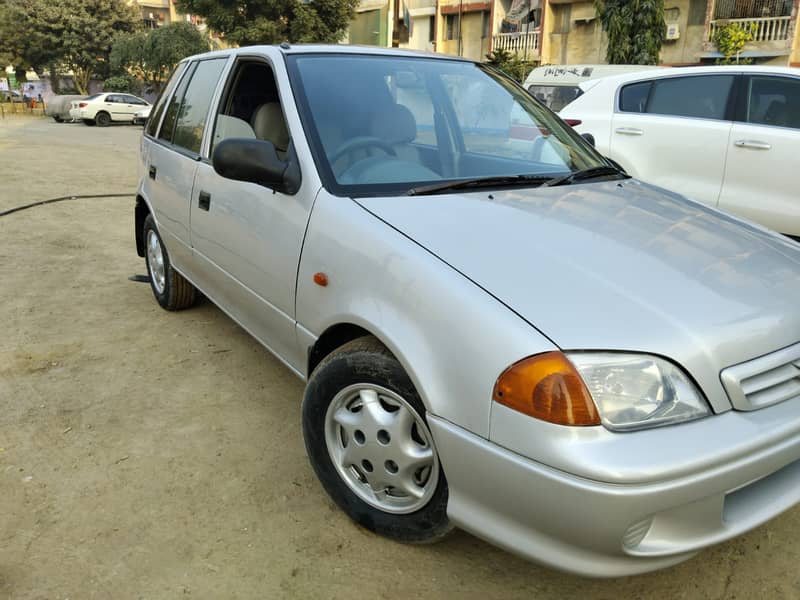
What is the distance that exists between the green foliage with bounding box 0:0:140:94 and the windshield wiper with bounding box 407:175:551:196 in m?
44.7

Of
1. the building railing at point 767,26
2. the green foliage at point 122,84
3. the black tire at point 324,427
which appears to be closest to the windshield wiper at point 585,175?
the black tire at point 324,427

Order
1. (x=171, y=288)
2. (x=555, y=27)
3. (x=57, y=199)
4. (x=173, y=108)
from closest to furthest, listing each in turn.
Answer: (x=173, y=108) < (x=171, y=288) < (x=57, y=199) < (x=555, y=27)

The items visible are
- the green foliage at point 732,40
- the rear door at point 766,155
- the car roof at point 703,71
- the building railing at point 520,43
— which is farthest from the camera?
the building railing at point 520,43

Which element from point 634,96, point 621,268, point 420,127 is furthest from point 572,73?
point 621,268

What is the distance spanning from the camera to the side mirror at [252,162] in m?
2.45

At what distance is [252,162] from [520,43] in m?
28.5

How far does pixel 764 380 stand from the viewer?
1802 millimetres

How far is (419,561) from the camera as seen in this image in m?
2.17

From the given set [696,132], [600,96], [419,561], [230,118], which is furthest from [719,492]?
[600,96]

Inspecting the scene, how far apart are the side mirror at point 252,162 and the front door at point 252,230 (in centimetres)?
10

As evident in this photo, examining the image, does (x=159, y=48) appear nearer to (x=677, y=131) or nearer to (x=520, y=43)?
(x=520, y=43)

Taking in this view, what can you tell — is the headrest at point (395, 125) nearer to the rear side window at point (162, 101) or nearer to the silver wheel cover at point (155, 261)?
the rear side window at point (162, 101)

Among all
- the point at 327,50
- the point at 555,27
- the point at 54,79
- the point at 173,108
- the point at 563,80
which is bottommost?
the point at 173,108

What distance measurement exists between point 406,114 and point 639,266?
134 cm
